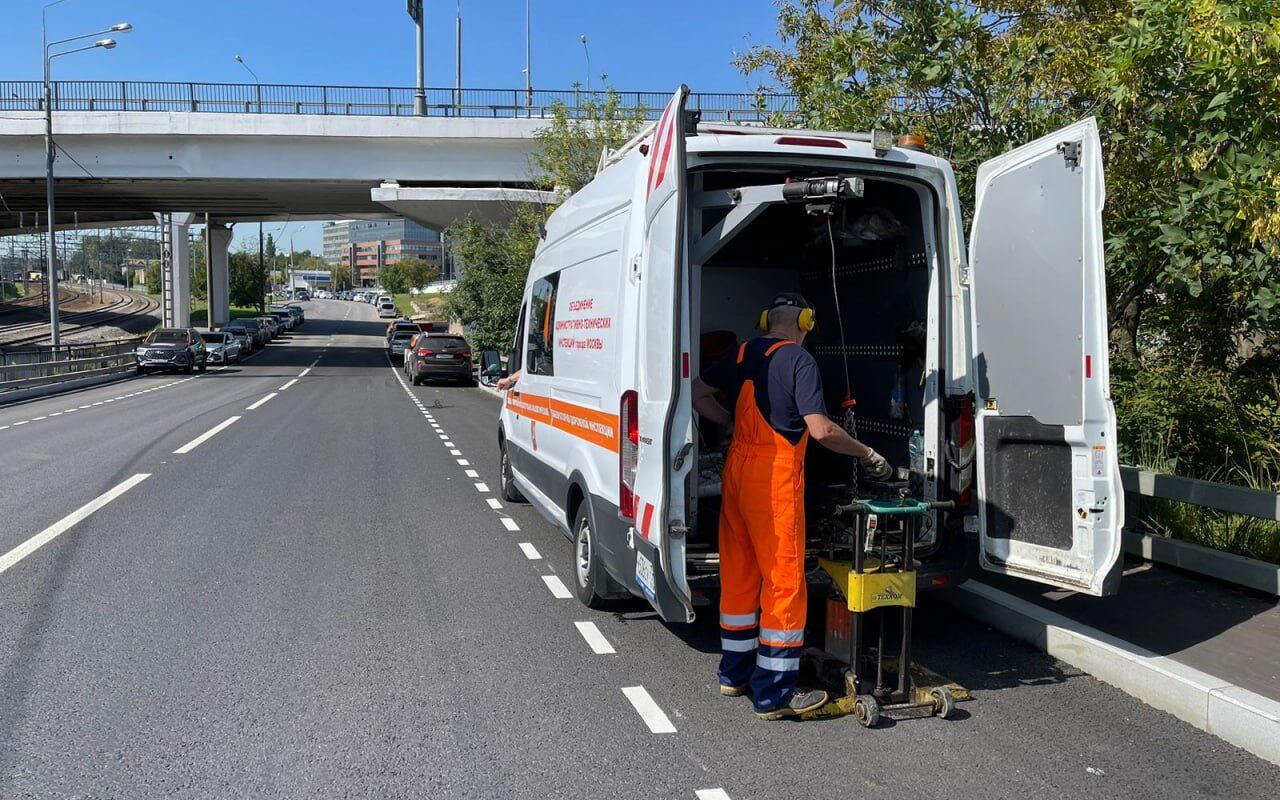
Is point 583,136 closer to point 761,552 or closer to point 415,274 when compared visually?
point 761,552

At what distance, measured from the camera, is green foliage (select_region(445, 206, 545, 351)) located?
90.1 ft

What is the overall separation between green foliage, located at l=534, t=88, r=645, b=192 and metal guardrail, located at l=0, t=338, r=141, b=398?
1455 centimetres

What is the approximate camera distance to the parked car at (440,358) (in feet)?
103

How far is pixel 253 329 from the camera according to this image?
2175 inches

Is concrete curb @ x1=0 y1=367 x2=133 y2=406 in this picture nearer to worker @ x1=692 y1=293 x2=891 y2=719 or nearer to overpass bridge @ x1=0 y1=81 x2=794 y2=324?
overpass bridge @ x1=0 y1=81 x2=794 y2=324

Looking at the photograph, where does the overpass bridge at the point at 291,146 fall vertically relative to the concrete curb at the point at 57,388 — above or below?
above

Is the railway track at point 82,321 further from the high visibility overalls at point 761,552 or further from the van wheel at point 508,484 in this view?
the high visibility overalls at point 761,552

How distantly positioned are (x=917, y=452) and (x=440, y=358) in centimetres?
2695

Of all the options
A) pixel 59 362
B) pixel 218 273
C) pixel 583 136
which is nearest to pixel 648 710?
pixel 583 136

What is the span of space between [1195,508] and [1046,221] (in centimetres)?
341

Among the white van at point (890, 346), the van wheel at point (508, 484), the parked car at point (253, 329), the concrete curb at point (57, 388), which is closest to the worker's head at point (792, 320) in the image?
the white van at point (890, 346)

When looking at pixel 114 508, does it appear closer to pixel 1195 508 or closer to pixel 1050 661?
pixel 1050 661

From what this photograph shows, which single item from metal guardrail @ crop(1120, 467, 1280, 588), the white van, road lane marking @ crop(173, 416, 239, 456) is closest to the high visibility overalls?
the white van

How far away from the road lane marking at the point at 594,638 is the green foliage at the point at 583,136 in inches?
652
